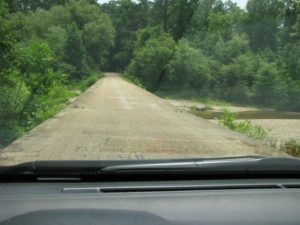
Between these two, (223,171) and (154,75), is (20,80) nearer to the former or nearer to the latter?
(223,171)

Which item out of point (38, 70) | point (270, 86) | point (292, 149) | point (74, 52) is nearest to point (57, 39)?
point (74, 52)

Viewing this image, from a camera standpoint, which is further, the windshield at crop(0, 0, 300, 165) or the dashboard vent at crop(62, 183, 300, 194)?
the windshield at crop(0, 0, 300, 165)

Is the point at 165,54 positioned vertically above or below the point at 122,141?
above

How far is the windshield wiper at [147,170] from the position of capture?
10.1 ft

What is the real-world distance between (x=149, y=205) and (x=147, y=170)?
1.95 feet

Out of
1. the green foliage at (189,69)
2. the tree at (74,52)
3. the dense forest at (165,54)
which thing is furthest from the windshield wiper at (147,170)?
the tree at (74,52)

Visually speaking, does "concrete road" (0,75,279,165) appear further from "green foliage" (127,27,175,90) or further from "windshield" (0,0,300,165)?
"green foliage" (127,27,175,90)

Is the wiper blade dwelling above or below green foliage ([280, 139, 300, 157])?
above

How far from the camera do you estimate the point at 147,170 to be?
10.1 feet

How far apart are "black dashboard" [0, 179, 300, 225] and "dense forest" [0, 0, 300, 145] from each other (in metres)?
10.8

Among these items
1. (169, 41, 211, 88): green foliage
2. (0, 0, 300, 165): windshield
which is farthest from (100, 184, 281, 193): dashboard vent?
(169, 41, 211, 88): green foliage

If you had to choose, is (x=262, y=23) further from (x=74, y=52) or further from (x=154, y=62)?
(x=74, y=52)

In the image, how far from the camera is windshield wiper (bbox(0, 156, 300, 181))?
10.1 ft

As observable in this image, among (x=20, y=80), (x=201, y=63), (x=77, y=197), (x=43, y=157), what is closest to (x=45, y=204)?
(x=77, y=197)
